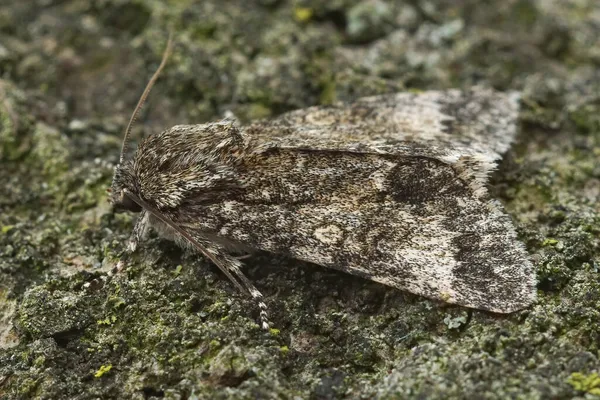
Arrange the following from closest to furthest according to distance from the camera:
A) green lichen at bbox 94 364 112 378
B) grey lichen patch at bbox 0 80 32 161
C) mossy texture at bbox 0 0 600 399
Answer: mossy texture at bbox 0 0 600 399 < green lichen at bbox 94 364 112 378 < grey lichen patch at bbox 0 80 32 161

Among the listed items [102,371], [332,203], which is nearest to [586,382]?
[332,203]

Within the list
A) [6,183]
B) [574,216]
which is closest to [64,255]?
[6,183]

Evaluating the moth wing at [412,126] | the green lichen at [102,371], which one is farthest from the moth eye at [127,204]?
the green lichen at [102,371]

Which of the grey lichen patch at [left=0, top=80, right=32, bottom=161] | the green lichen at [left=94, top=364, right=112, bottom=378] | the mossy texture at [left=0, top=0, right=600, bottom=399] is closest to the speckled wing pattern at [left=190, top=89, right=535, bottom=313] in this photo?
the mossy texture at [left=0, top=0, right=600, bottom=399]

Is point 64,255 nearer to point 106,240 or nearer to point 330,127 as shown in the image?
point 106,240

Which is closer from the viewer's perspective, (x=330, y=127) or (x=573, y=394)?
(x=573, y=394)

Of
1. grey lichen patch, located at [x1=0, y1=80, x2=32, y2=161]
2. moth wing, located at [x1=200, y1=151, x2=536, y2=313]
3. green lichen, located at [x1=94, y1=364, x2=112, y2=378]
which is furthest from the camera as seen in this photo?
grey lichen patch, located at [x1=0, y1=80, x2=32, y2=161]

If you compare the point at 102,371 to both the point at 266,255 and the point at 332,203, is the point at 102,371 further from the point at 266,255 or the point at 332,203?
the point at 332,203

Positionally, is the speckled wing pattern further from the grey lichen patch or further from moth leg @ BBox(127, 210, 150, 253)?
the grey lichen patch
